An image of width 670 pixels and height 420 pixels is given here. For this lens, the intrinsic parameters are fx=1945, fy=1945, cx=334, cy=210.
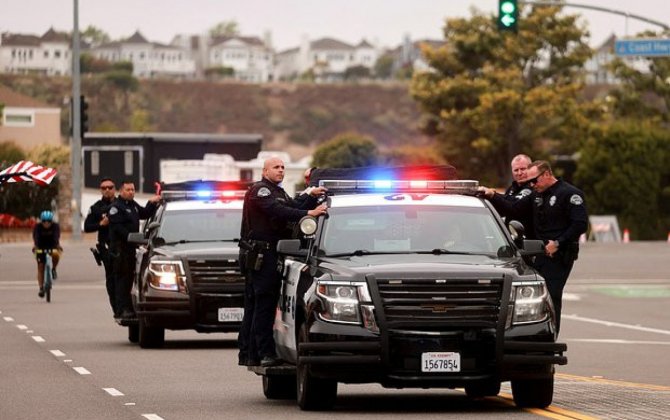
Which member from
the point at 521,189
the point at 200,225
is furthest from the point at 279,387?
the point at 200,225

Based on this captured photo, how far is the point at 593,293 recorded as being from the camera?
40.6 m

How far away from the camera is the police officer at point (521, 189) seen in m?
18.7

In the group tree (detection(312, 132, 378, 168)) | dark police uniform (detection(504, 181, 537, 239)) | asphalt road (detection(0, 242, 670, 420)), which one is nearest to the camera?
asphalt road (detection(0, 242, 670, 420))

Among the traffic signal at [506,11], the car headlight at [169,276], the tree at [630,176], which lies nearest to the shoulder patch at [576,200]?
the car headlight at [169,276]

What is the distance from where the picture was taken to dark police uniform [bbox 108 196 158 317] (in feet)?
85.6

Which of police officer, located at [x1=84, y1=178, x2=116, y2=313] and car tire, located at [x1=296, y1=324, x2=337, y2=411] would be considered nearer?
car tire, located at [x1=296, y1=324, x2=337, y2=411]

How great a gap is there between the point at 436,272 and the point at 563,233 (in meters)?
4.03

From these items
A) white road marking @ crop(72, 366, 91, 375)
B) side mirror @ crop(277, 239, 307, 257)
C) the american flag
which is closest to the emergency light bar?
side mirror @ crop(277, 239, 307, 257)

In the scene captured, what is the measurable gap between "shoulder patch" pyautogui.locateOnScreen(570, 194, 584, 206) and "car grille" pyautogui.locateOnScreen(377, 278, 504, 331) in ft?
13.1

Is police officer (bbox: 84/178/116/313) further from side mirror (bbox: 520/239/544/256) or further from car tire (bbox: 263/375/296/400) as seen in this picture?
side mirror (bbox: 520/239/544/256)

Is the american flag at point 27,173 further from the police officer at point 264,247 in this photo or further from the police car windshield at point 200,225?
Answer: the police officer at point 264,247

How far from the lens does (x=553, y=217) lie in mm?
18406

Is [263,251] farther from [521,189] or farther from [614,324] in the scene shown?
[614,324]

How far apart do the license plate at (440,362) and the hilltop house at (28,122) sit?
413 feet
